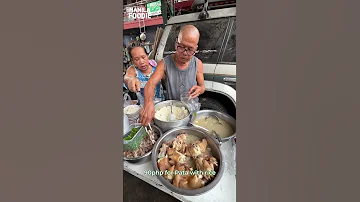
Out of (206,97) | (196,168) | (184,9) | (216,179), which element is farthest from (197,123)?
(184,9)

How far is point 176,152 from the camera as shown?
1326mm

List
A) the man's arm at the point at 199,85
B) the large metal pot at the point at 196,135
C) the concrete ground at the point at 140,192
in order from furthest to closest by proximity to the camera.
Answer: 1. the man's arm at the point at 199,85
2. the concrete ground at the point at 140,192
3. the large metal pot at the point at 196,135

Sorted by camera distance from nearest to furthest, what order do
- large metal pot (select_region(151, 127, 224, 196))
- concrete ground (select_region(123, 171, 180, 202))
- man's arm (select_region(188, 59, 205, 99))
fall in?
large metal pot (select_region(151, 127, 224, 196))
concrete ground (select_region(123, 171, 180, 202))
man's arm (select_region(188, 59, 205, 99))

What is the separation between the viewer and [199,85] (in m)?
1.45

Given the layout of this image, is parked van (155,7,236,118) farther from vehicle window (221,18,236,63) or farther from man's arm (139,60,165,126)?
man's arm (139,60,165,126)

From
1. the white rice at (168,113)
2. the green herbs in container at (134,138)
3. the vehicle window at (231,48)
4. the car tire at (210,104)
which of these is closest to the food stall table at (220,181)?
the green herbs in container at (134,138)

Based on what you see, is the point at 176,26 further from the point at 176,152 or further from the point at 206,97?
the point at 176,152

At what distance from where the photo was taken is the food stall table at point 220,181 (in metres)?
1.19

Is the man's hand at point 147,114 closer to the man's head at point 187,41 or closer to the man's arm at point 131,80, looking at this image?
the man's arm at point 131,80

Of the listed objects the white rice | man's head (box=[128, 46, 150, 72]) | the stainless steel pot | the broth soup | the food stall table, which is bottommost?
the food stall table

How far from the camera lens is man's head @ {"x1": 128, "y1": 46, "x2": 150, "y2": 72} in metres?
1.47

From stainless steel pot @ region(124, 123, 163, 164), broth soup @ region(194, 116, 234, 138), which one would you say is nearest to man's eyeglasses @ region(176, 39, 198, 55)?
broth soup @ region(194, 116, 234, 138)

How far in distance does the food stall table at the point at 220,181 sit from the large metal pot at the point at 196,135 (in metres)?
0.07

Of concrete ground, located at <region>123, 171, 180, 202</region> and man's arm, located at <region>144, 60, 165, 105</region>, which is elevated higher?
man's arm, located at <region>144, 60, 165, 105</region>
